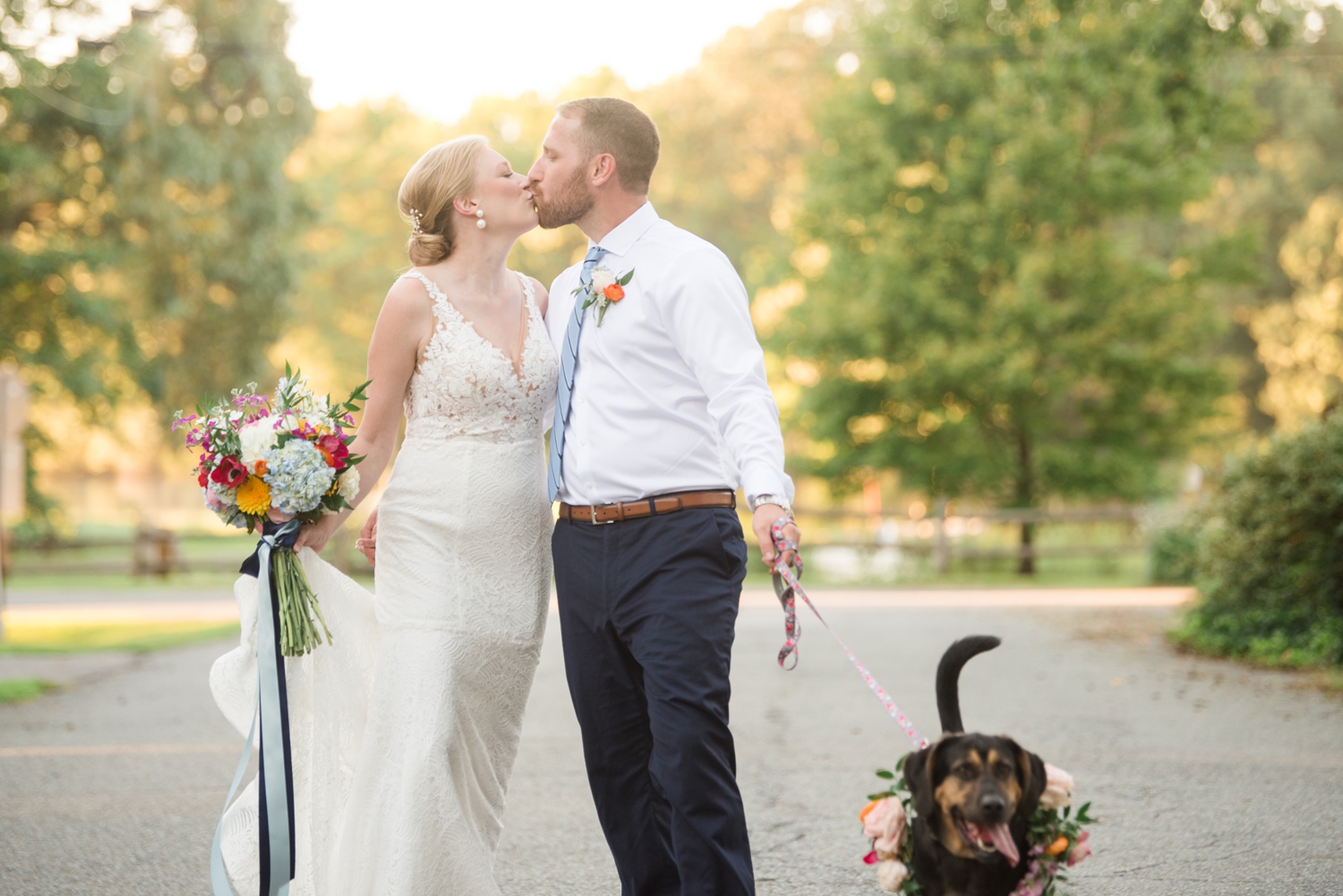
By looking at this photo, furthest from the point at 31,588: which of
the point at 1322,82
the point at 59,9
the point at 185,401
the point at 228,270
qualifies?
the point at 1322,82

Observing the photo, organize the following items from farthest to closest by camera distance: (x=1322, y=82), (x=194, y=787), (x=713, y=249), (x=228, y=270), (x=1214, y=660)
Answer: (x=1322, y=82) < (x=228, y=270) < (x=1214, y=660) < (x=194, y=787) < (x=713, y=249)

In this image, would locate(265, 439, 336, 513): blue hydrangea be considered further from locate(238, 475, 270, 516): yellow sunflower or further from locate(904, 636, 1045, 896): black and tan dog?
locate(904, 636, 1045, 896): black and tan dog

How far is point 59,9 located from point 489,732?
22.5 meters

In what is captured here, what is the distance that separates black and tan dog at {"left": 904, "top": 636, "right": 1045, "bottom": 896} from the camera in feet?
9.77

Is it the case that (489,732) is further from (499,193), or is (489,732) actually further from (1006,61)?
(1006,61)

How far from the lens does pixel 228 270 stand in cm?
2459

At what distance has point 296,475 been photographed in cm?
373

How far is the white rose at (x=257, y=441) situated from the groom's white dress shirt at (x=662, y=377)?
2.92 feet

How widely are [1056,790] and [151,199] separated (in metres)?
23.1

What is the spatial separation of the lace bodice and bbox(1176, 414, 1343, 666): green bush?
24.3 ft

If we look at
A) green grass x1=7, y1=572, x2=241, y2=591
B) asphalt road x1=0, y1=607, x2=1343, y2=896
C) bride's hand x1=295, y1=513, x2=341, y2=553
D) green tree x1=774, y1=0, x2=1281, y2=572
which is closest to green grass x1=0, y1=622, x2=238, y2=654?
asphalt road x1=0, y1=607, x2=1343, y2=896

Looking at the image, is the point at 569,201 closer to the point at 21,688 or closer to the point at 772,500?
the point at 772,500

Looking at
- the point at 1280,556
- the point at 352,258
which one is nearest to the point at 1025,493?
the point at 1280,556

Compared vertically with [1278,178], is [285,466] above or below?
below
